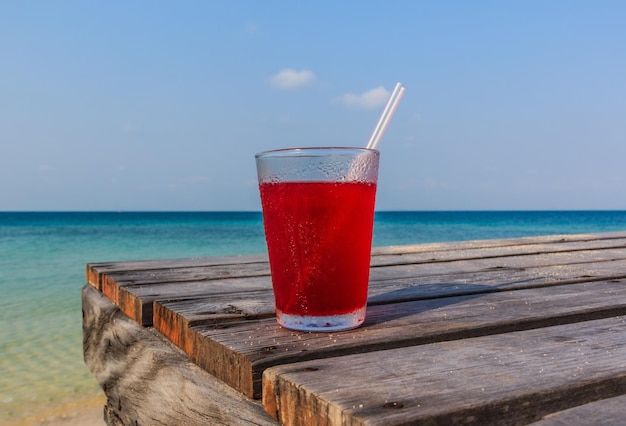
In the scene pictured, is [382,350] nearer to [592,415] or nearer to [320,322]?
[320,322]

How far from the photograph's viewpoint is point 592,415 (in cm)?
56

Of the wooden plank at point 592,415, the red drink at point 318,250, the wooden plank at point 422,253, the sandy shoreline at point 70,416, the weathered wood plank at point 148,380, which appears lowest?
the sandy shoreline at point 70,416

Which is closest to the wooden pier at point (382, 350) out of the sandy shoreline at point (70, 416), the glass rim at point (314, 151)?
the glass rim at point (314, 151)

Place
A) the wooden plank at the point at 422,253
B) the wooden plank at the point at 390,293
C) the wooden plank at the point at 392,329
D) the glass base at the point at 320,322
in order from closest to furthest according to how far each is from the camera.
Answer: the wooden plank at the point at 392,329
the glass base at the point at 320,322
the wooden plank at the point at 390,293
the wooden plank at the point at 422,253

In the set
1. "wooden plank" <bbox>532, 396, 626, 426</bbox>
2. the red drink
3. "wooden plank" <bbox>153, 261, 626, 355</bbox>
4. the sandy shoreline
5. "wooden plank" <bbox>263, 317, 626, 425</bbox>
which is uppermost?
the red drink

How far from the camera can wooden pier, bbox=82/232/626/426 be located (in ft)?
1.94

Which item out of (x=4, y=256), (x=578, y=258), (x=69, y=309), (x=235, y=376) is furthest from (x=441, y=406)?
(x=4, y=256)

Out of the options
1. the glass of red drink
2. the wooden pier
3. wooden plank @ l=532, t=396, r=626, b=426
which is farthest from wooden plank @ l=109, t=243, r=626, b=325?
wooden plank @ l=532, t=396, r=626, b=426

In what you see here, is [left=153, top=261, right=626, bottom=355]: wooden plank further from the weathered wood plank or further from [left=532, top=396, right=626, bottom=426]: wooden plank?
[left=532, top=396, right=626, bottom=426]: wooden plank

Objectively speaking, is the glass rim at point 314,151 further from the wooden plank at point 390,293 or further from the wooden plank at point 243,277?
the wooden plank at point 243,277

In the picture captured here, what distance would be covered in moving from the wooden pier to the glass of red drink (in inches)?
1.7

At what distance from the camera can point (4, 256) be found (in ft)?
41.5

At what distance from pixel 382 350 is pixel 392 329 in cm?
11

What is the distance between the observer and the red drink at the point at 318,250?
910 millimetres
